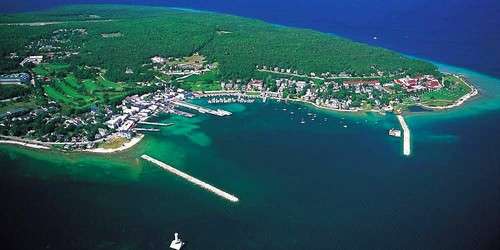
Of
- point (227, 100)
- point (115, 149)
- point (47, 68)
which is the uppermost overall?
point (47, 68)

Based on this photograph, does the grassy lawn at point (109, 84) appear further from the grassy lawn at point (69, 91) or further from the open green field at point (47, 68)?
the open green field at point (47, 68)

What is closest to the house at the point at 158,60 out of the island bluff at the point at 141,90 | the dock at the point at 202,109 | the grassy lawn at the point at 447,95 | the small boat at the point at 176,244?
the island bluff at the point at 141,90

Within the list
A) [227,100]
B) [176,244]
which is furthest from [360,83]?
[176,244]

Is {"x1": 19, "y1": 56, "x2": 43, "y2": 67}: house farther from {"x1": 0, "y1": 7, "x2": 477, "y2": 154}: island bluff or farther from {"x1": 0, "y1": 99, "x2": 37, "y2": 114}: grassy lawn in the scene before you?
{"x1": 0, "y1": 99, "x2": 37, "y2": 114}: grassy lawn

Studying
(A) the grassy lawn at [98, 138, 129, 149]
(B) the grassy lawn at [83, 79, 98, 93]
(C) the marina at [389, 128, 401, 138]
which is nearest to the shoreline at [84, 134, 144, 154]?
(A) the grassy lawn at [98, 138, 129, 149]

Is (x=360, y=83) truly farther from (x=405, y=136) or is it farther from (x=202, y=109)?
(x=202, y=109)

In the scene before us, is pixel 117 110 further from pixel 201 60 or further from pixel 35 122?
pixel 201 60

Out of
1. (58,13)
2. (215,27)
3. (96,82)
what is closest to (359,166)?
(96,82)

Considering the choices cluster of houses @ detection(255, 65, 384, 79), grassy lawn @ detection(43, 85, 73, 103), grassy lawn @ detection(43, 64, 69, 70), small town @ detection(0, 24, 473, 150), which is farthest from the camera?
cluster of houses @ detection(255, 65, 384, 79)
